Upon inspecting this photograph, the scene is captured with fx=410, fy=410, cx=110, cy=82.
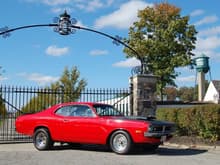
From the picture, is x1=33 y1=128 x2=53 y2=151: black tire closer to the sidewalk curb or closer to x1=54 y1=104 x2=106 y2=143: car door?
x1=54 y1=104 x2=106 y2=143: car door

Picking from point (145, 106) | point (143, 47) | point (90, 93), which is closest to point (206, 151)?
point (145, 106)

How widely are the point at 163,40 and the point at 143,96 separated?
16.1 meters

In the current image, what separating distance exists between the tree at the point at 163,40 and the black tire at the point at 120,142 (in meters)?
19.7

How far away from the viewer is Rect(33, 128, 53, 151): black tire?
12688 millimetres

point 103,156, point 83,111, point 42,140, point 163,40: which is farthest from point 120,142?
point 163,40

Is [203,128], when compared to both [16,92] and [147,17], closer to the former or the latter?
[16,92]

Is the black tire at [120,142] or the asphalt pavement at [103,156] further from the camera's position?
the black tire at [120,142]

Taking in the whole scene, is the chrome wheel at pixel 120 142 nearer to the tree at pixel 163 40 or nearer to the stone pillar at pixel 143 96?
the stone pillar at pixel 143 96

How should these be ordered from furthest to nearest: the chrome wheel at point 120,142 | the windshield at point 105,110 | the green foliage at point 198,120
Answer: the green foliage at point 198,120
the windshield at point 105,110
the chrome wheel at point 120,142

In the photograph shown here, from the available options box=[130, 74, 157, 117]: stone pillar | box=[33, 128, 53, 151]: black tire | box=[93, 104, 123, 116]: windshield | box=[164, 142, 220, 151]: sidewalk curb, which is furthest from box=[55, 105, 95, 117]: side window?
box=[130, 74, 157, 117]: stone pillar

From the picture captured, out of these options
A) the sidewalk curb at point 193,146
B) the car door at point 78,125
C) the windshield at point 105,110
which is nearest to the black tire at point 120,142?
the car door at point 78,125

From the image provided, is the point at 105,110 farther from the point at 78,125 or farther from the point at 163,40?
the point at 163,40

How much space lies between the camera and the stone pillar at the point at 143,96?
1644cm

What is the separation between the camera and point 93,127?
11.8 m
